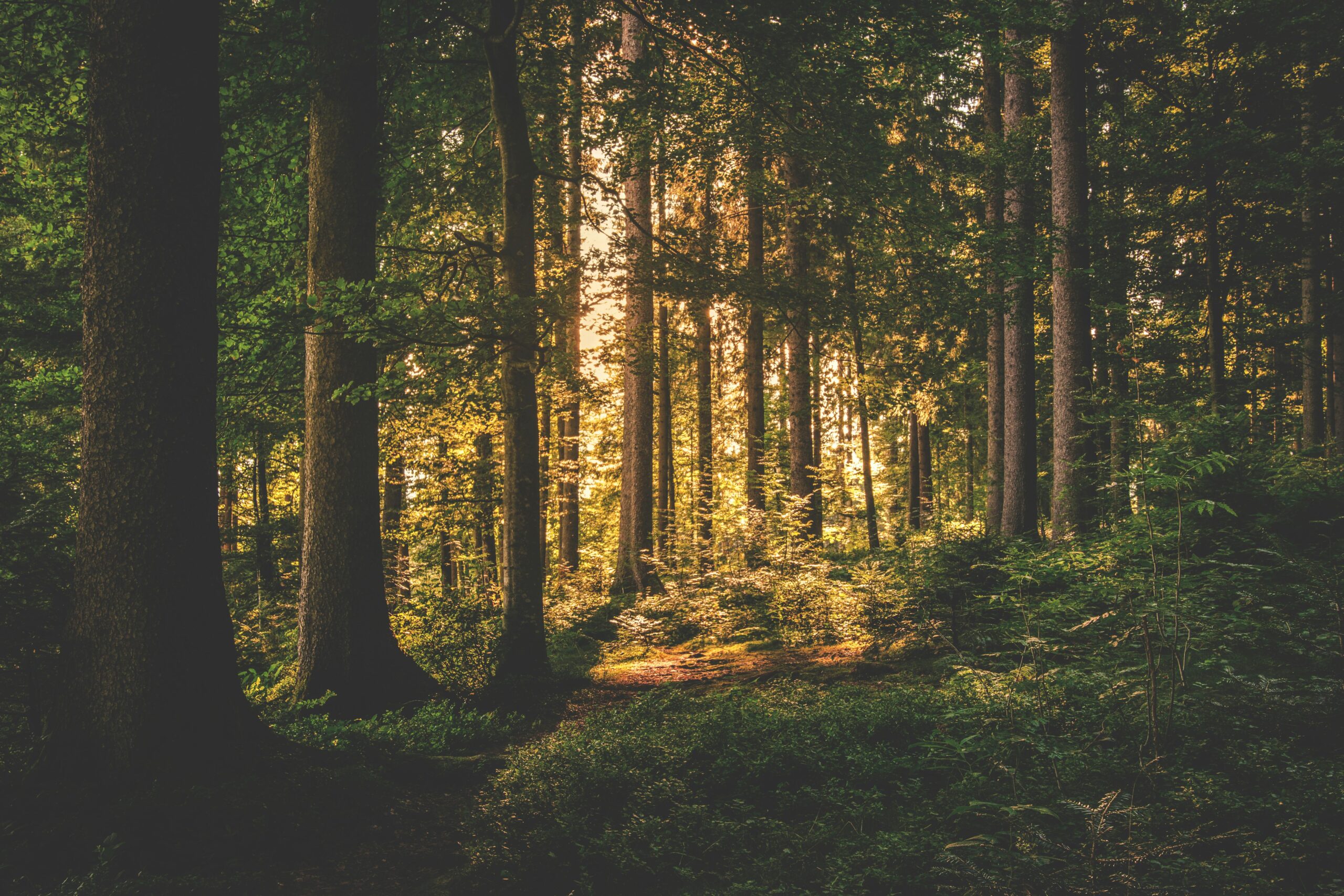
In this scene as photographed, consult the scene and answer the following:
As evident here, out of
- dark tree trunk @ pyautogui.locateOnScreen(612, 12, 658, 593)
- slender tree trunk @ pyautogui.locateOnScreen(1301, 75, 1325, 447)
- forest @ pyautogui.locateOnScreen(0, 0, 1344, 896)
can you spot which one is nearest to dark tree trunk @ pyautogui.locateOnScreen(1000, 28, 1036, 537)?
forest @ pyautogui.locateOnScreen(0, 0, 1344, 896)

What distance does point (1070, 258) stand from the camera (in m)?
10.8

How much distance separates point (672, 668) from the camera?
10000 millimetres

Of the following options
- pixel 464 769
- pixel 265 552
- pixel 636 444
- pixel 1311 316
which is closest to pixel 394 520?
pixel 265 552

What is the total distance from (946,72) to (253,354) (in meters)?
9.69

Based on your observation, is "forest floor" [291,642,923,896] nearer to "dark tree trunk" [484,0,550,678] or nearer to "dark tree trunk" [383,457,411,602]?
"dark tree trunk" [484,0,550,678]

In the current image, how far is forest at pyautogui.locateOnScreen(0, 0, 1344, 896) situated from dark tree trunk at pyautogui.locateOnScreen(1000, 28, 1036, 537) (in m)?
0.11

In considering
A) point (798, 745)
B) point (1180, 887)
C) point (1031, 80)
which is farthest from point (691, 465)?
point (1180, 887)

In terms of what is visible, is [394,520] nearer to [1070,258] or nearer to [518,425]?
[518,425]

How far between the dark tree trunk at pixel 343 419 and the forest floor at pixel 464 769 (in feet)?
5.99

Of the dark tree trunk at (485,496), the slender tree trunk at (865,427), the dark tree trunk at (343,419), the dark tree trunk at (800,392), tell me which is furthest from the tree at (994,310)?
the dark tree trunk at (485,496)

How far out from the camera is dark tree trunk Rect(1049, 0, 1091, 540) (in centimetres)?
1073

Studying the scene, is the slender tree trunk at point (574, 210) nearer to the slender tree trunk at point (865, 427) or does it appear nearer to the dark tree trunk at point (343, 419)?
the dark tree trunk at point (343, 419)

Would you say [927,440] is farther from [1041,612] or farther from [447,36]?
[447,36]

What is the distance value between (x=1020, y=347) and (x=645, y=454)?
8187mm
